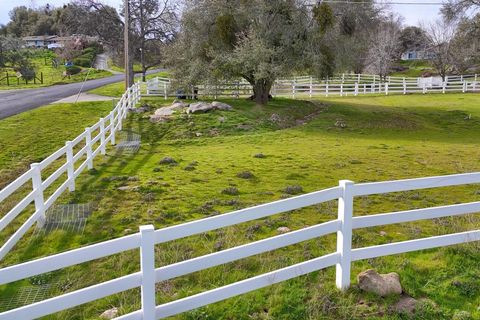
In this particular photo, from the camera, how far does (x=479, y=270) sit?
15.9 feet

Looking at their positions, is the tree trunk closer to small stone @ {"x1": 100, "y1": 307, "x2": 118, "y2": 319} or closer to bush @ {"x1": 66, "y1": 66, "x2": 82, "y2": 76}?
small stone @ {"x1": 100, "y1": 307, "x2": 118, "y2": 319}

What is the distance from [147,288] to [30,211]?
5.82 meters

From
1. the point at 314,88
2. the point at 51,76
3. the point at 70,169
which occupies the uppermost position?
the point at 51,76

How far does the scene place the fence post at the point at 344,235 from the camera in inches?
167

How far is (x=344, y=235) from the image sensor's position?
4328mm

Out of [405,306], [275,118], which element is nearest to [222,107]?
[275,118]

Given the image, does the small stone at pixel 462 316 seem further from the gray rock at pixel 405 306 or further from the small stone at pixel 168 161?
the small stone at pixel 168 161

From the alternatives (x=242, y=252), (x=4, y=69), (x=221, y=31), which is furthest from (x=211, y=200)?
(x=4, y=69)

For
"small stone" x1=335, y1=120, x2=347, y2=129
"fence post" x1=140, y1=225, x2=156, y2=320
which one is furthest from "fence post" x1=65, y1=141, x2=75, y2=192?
"small stone" x1=335, y1=120, x2=347, y2=129

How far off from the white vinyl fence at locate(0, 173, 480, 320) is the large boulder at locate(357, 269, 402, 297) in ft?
0.55

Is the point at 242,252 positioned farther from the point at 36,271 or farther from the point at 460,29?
the point at 460,29

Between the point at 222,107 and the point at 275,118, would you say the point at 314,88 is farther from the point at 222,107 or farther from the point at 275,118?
the point at 222,107

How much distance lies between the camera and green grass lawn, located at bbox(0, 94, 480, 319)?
14.3 feet

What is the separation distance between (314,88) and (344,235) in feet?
109
